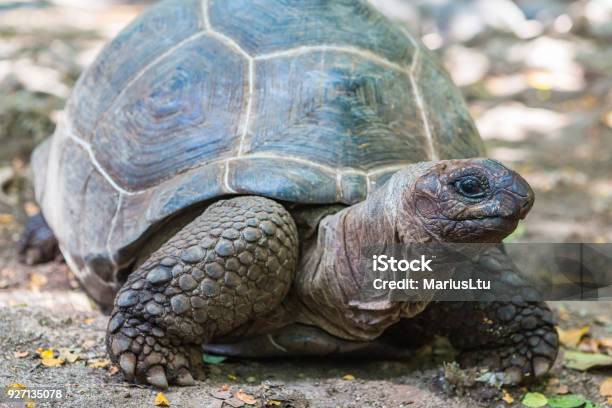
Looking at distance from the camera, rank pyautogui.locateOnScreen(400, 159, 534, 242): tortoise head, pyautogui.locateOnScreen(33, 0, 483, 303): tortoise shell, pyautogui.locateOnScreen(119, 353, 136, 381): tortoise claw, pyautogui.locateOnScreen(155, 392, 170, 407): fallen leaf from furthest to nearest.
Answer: pyautogui.locateOnScreen(33, 0, 483, 303): tortoise shell
pyautogui.locateOnScreen(119, 353, 136, 381): tortoise claw
pyautogui.locateOnScreen(155, 392, 170, 407): fallen leaf
pyautogui.locateOnScreen(400, 159, 534, 242): tortoise head

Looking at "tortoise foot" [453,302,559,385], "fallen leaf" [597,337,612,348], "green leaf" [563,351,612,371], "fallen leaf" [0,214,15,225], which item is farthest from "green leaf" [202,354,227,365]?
"fallen leaf" [0,214,15,225]

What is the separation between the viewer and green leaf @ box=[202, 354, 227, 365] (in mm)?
3547

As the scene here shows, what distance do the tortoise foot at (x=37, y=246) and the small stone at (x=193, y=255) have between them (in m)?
1.94

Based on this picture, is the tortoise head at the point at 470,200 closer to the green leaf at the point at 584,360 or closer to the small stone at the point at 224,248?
the small stone at the point at 224,248

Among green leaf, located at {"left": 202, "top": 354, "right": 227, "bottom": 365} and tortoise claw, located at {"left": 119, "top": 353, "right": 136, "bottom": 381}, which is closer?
tortoise claw, located at {"left": 119, "top": 353, "right": 136, "bottom": 381}

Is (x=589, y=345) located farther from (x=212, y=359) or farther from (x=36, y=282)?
(x=36, y=282)

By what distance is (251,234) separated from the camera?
3211 millimetres

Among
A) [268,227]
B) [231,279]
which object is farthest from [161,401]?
[268,227]

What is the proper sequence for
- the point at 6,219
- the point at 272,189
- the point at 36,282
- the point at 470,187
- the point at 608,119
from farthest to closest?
the point at 608,119
the point at 6,219
the point at 36,282
the point at 272,189
the point at 470,187

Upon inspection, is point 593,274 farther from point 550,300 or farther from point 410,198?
point 410,198

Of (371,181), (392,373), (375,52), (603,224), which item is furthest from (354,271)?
(603,224)

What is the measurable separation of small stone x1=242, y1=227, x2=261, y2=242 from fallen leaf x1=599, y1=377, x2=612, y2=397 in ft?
5.21

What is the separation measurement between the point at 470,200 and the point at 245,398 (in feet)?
3.48

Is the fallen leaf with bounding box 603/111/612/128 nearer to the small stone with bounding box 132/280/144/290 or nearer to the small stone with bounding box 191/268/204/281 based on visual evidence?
the small stone with bounding box 191/268/204/281
